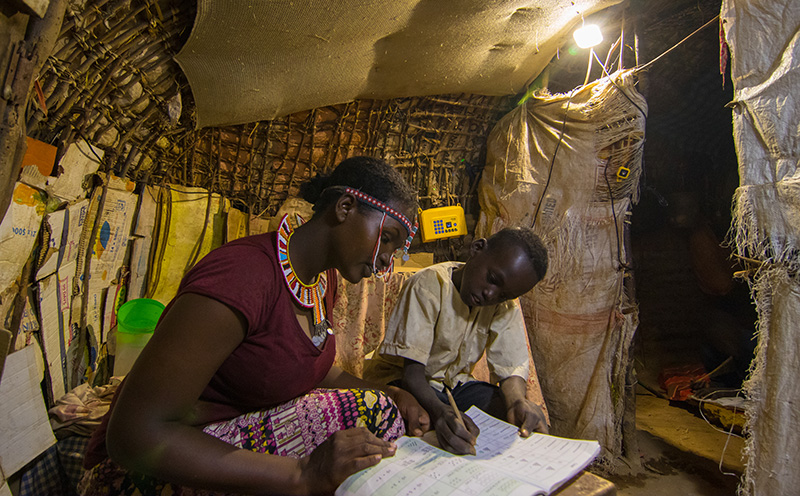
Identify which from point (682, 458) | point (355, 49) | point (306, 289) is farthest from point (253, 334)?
point (682, 458)

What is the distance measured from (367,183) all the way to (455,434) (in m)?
0.71

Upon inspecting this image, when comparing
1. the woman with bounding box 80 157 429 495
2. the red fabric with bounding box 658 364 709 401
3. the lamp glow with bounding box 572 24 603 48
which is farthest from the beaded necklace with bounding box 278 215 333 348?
the red fabric with bounding box 658 364 709 401

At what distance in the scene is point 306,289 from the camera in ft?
3.55

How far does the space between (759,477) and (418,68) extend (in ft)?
8.31

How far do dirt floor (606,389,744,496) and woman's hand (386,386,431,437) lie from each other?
1.56 m

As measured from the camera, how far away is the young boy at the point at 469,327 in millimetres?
1487

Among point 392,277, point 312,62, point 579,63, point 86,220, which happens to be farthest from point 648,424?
point 86,220

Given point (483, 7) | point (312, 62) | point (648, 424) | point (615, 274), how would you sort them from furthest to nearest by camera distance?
point (648, 424) → point (615, 274) → point (312, 62) → point (483, 7)

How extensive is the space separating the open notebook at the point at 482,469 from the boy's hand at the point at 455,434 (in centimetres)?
2

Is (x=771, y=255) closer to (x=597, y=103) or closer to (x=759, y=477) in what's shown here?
(x=759, y=477)

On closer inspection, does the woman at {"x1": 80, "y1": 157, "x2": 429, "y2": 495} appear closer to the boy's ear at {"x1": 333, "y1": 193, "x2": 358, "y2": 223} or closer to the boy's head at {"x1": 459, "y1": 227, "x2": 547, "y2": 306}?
the boy's ear at {"x1": 333, "y1": 193, "x2": 358, "y2": 223}

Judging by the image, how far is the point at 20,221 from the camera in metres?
1.51

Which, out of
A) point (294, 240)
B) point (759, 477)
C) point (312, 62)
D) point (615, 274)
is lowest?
point (759, 477)

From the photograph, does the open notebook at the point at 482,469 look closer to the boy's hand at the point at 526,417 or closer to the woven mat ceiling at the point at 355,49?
the boy's hand at the point at 526,417
